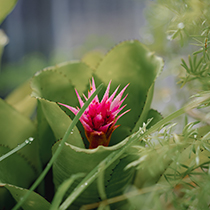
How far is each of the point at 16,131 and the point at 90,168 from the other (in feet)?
0.27

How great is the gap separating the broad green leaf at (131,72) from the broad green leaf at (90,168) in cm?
4

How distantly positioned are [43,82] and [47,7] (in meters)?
1.09

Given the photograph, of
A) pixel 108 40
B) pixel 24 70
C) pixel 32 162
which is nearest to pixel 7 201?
pixel 32 162

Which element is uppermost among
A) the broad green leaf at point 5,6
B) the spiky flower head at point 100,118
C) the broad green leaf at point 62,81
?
the broad green leaf at point 5,6

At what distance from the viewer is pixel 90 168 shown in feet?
0.53

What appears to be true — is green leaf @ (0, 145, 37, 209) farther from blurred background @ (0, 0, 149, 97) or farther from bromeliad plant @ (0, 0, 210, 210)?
blurred background @ (0, 0, 149, 97)

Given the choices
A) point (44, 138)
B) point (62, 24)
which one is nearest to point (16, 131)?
point (44, 138)

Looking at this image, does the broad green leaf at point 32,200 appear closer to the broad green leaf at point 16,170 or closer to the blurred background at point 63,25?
the broad green leaf at point 16,170

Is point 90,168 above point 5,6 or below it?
below

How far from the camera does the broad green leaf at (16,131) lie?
204 mm

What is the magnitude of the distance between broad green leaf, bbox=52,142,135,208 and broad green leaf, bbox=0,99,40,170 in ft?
0.12

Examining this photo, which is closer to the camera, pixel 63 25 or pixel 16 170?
pixel 16 170

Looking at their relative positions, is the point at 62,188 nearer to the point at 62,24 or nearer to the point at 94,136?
the point at 94,136

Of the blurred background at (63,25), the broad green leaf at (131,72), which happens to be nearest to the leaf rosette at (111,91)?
the broad green leaf at (131,72)
